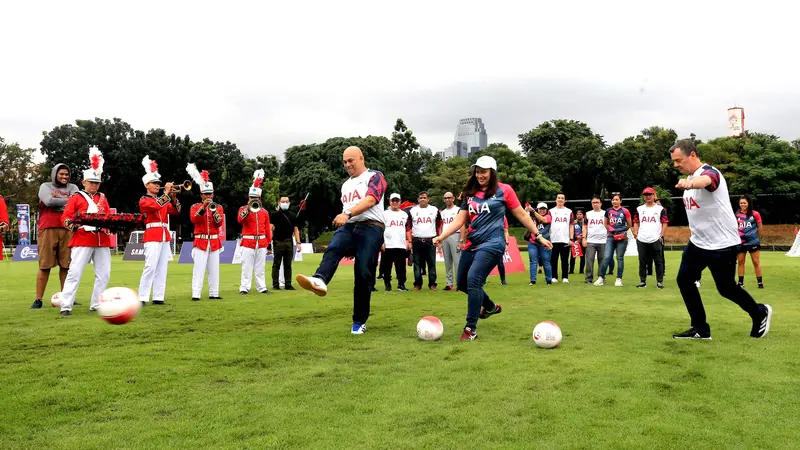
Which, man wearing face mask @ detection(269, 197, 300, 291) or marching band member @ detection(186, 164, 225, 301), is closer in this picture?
marching band member @ detection(186, 164, 225, 301)

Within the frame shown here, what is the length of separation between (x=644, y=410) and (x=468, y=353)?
7.22 ft

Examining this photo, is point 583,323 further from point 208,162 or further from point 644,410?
point 208,162

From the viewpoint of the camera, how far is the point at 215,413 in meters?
4.15

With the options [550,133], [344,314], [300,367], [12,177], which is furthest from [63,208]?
[550,133]

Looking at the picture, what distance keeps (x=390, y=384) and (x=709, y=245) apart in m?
4.12

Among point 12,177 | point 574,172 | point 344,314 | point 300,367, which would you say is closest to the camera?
point 300,367

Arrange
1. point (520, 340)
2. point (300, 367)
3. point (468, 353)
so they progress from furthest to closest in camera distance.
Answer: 1. point (520, 340)
2. point (468, 353)
3. point (300, 367)

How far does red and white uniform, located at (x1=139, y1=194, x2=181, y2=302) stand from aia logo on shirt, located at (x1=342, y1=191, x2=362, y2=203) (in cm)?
436

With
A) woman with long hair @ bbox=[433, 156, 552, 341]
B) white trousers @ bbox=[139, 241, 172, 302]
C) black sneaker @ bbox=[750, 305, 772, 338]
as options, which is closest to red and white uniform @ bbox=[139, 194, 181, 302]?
white trousers @ bbox=[139, 241, 172, 302]

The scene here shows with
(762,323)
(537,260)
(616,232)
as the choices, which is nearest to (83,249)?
(762,323)

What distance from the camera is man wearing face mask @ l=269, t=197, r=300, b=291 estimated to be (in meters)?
13.8

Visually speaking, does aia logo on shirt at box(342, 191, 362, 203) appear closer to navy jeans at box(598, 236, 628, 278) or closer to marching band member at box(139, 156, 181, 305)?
marching band member at box(139, 156, 181, 305)

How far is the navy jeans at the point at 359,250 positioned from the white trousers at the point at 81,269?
4.25 meters

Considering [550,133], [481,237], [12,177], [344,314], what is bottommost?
[344,314]
